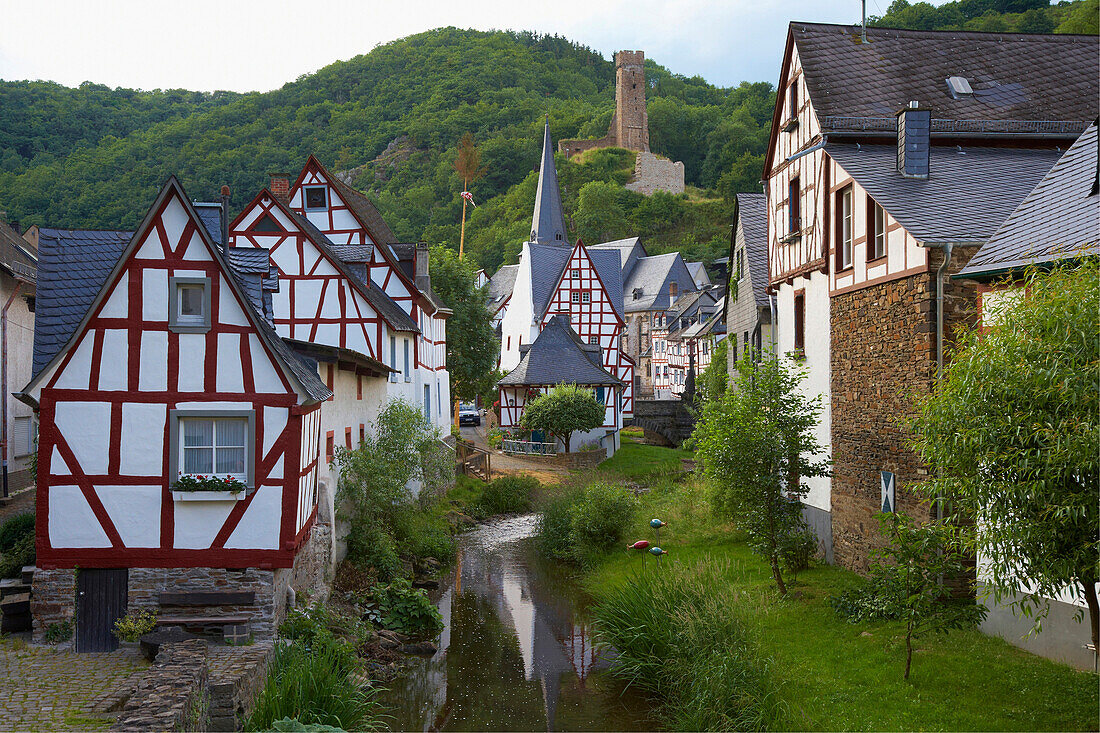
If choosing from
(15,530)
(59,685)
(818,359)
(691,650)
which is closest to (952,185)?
(818,359)

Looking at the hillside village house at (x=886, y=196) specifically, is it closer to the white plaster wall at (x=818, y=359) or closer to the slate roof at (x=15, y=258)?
the white plaster wall at (x=818, y=359)

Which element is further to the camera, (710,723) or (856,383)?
(856,383)

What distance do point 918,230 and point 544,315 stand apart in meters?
→ 39.3

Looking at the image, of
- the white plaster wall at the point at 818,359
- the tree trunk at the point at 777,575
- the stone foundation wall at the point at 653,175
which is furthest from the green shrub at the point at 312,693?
the stone foundation wall at the point at 653,175

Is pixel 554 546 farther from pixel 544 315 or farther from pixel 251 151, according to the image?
pixel 251 151

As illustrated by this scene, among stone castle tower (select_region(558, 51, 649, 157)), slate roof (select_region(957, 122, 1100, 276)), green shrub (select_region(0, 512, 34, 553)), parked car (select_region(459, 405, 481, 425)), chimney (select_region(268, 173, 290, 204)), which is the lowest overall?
A: green shrub (select_region(0, 512, 34, 553))

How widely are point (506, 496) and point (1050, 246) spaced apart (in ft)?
65.9

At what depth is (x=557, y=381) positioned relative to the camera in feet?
127

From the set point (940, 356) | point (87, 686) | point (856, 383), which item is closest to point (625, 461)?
point (856, 383)

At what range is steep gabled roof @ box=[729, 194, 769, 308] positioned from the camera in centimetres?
2283

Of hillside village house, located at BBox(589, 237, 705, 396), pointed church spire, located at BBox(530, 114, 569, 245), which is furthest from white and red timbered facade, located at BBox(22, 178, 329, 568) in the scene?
pointed church spire, located at BBox(530, 114, 569, 245)

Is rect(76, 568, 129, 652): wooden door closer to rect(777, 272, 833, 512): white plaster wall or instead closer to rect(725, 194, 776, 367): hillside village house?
rect(777, 272, 833, 512): white plaster wall

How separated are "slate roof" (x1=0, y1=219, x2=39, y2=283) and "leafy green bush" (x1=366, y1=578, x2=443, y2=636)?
1161 centimetres

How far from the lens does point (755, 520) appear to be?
14.0 metres
